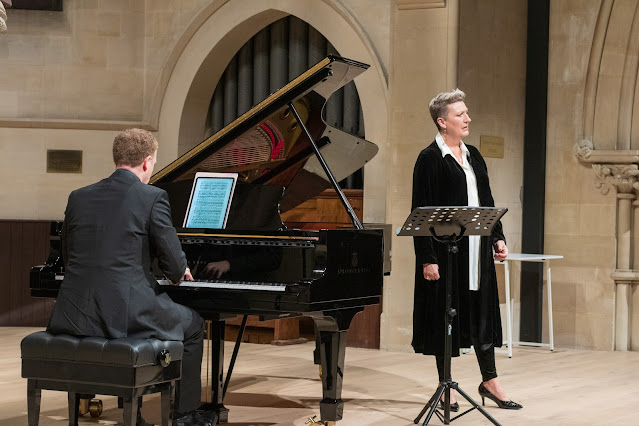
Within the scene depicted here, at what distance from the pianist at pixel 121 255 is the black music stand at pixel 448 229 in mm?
1151

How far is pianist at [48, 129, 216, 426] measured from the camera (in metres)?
3.79

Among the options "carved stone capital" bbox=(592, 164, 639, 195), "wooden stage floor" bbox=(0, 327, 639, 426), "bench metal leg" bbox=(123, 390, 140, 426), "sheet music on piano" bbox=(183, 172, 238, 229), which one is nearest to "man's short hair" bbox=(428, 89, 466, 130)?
"sheet music on piano" bbox=(183, 172, 238, 229)

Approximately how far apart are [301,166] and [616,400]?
7.44 feet

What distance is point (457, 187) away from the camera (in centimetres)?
504

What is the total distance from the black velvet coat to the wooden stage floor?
432mm

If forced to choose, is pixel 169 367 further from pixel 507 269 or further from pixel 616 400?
pixel 507 269

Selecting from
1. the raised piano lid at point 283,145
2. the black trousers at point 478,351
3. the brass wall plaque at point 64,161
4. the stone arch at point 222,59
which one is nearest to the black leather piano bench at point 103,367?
the raised piano lid at point 283,145

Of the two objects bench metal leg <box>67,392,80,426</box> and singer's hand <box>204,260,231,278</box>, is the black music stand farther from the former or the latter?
bench metal leg <box>67,392,80,426</box>

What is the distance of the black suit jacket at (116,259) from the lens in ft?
12.4

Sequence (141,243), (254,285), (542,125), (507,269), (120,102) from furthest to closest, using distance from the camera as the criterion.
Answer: (120,102)
(542,125)
(507,269)
(254,285)
(141,243)

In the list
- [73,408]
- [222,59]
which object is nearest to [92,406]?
[73,408]

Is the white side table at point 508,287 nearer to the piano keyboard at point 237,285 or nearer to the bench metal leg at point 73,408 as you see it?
the piano keyboard at point 237,285

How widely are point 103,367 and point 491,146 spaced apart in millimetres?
4866

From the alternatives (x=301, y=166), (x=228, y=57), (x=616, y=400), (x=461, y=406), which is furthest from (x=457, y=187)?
(x=228, y=57)
